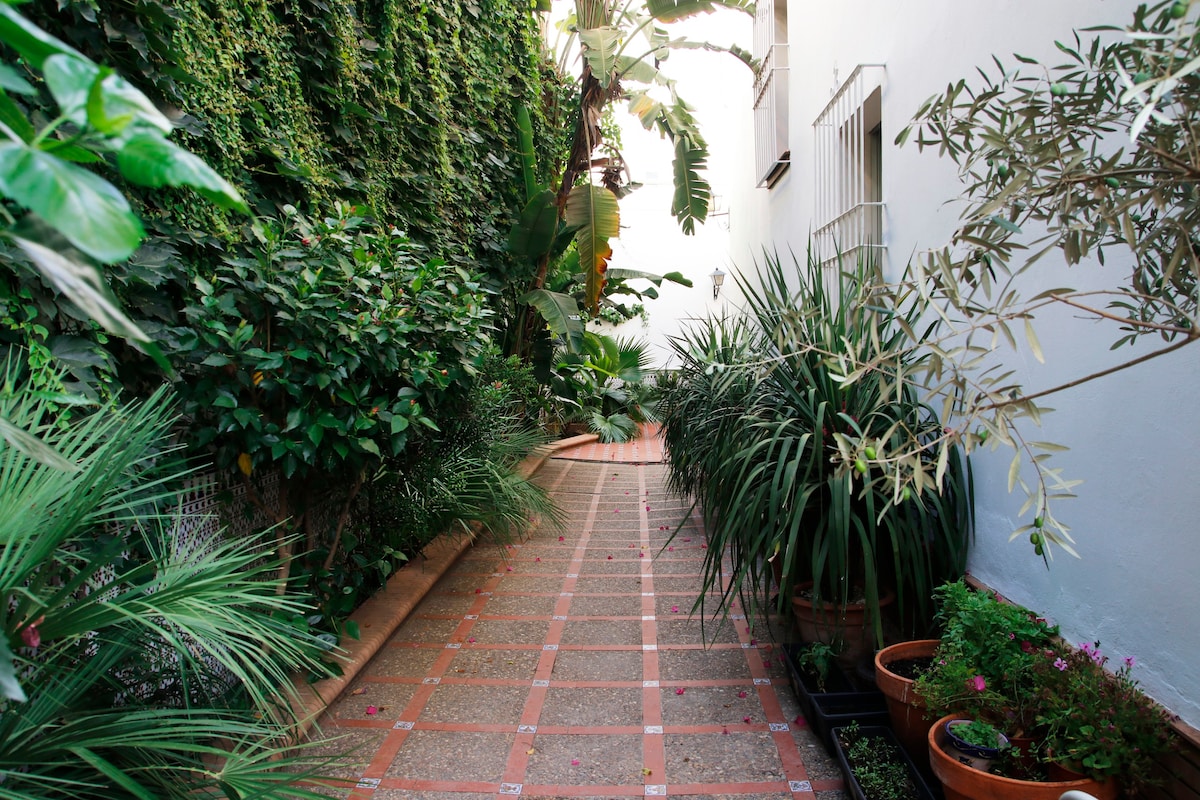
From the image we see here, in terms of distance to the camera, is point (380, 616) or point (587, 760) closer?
point (587, 760)

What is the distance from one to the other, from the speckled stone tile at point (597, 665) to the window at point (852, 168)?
2.40 metres

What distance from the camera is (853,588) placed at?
279 cm

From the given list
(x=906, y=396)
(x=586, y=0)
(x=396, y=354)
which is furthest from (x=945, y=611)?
(x=586, y=0)

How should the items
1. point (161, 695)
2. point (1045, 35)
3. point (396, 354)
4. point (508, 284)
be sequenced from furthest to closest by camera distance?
point (508, 284)
point (396, 354)
point (1045, 35)
point (161, 695)

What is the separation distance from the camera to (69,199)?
44 centimetres

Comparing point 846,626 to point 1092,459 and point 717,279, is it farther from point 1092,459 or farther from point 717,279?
point 717,279

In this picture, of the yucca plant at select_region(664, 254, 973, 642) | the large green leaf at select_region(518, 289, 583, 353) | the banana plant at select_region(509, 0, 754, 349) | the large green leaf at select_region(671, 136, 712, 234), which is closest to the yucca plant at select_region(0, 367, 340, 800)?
the yucca plant at select_region(664, 254, 973, 642)

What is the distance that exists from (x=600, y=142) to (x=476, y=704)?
19.6 feet

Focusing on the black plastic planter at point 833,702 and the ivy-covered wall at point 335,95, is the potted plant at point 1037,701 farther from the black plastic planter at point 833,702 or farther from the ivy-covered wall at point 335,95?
the ivy-covered wall at point 335,95

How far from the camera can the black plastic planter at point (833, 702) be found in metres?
2.37

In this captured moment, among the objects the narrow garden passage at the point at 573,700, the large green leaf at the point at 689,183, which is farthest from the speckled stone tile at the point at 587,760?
the large green leaf at the point at 689,183

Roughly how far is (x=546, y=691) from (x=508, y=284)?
4378 millimetres

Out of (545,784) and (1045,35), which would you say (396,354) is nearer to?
(545,784)

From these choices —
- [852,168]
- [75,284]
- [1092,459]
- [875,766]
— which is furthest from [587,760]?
[852,168]
